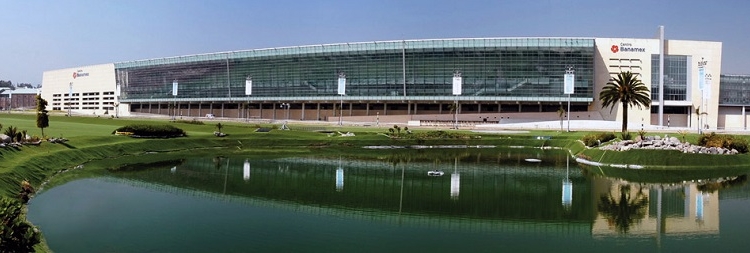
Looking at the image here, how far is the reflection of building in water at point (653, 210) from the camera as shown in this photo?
24.4 meters

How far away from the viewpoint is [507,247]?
20.7 meters

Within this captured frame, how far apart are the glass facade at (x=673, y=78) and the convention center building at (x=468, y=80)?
0.65ft

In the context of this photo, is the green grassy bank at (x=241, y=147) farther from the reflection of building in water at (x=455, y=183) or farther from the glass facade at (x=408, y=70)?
the glass facade at (x=408, y=70)

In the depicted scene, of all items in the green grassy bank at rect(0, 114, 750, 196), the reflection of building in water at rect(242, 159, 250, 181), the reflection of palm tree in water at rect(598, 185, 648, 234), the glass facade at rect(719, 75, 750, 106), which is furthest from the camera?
the glass facade at rect(719, 75, 750, 106)

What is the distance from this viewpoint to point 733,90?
387 ft

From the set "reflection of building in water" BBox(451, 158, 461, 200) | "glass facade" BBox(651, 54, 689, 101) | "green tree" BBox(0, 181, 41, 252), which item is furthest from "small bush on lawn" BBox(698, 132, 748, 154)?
"glass facade" BBox(651, 54, 689, 101)

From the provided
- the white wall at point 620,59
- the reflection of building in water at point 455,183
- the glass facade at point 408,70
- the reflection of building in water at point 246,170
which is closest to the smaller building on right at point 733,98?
the white wall at point 620,59

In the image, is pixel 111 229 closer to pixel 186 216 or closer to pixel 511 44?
pixel 186 216

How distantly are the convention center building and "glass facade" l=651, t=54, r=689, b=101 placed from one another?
0.20 meters

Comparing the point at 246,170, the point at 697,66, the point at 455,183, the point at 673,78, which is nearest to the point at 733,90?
the point at 697,66

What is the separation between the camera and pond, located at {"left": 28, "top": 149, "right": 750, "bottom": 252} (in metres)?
21.2

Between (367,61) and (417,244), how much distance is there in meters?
108

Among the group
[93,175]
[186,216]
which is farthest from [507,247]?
[93,175]

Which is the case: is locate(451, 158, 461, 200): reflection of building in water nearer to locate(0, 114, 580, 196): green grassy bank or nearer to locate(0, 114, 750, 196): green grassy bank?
locate(0, 114, 750, 196): green grassy bank
